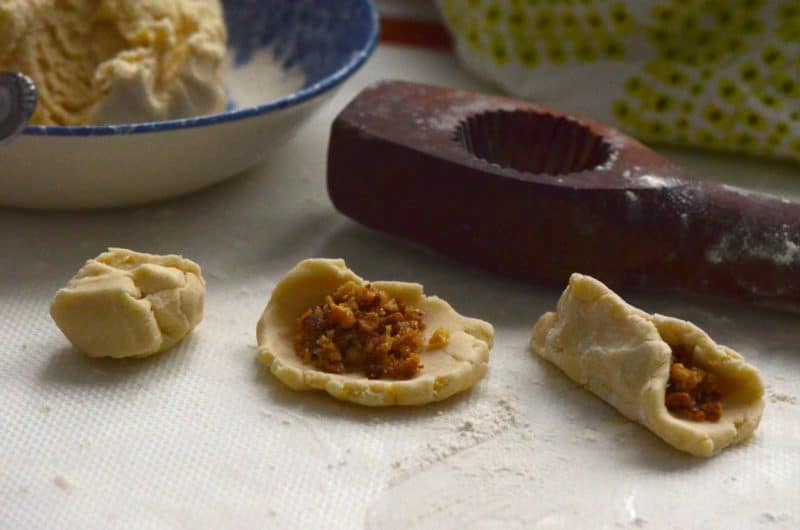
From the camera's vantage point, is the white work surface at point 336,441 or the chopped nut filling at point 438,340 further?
the chopped nut filling at point 438,340

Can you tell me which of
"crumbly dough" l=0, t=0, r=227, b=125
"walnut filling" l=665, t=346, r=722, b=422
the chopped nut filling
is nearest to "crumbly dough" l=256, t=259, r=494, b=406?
the chopped nut filling

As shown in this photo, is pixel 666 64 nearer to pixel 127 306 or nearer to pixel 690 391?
pixel 690 391

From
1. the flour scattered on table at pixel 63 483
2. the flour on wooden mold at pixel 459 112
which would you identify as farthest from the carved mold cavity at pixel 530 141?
the flour scattered on table at pixel 63 483

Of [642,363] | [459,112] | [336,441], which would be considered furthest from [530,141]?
[336,441]

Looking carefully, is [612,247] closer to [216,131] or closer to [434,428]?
[434,428]

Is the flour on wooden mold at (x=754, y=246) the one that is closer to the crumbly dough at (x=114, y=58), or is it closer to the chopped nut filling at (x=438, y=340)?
the chopped nut filling at (x=438, y=340)

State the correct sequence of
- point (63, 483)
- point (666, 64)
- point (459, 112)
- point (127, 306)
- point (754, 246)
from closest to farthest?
point (63, 483) → point (127, 306) → point (754, 246) → point (459, 112) → point (666, 64)
